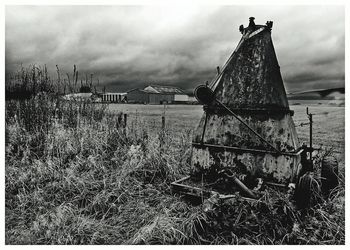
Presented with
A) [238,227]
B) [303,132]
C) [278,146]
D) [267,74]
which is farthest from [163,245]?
[303,132]

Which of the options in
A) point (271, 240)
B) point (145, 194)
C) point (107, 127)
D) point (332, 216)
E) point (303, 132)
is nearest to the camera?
point (271, 240)

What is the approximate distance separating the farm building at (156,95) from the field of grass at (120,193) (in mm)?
201

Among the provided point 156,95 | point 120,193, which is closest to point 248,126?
point 120,193

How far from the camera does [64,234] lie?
3236 mm

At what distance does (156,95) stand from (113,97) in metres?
1.25

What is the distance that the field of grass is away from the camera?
123 inches

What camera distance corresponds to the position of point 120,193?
4016 millimetres

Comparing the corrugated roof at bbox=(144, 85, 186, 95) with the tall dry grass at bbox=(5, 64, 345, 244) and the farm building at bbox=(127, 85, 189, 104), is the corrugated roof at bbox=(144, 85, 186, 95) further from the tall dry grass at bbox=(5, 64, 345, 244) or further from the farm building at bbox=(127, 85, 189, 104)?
the tall dry grass at bbox=(5, 64, 345, 244)

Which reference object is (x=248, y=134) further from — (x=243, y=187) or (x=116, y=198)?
(x=116, y=198)

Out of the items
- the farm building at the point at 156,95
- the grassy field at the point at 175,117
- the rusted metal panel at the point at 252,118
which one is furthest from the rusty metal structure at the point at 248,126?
the farm building at the point at 156,95

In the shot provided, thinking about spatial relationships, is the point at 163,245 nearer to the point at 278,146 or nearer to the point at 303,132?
the point at 278,146

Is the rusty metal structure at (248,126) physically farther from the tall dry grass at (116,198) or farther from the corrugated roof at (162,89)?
the corrugated roof at (162,89)

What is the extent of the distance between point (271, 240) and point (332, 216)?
2.56 feet

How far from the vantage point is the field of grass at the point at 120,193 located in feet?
10.3
